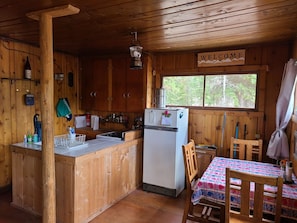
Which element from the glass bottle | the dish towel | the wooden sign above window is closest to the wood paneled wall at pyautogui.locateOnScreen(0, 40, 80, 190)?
the glass bottle

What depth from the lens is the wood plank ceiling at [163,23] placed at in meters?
1.89

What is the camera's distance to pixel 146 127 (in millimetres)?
3523

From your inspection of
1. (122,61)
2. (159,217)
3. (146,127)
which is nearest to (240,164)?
(159,217)

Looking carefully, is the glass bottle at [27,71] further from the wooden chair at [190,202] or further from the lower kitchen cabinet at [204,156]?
the lower kitchen cabinet at [204,156]

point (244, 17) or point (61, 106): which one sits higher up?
point (244, 17)

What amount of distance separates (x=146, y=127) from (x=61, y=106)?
5.56 ft

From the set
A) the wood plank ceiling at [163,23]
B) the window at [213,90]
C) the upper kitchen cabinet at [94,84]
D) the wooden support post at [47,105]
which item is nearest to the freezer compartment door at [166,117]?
the window at [213,90]

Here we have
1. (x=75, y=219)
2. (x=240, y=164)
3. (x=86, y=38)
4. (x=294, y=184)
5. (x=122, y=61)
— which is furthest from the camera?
(x=122, y=61)

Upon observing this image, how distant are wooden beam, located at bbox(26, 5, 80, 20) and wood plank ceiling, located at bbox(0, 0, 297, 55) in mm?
40

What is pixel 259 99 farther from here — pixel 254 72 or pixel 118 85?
pixel 118 85

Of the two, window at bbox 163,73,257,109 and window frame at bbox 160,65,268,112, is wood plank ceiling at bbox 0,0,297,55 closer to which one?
window frame at bbox 160,65,268,112

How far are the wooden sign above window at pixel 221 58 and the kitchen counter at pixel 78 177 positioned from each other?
1.78 meters

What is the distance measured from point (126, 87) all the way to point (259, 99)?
2.19 metres

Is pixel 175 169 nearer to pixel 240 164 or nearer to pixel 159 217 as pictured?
pixel 159 217
